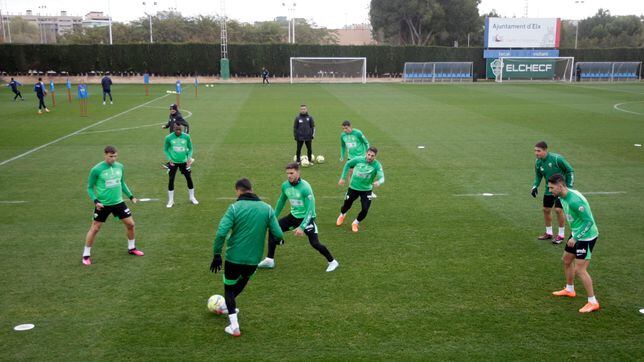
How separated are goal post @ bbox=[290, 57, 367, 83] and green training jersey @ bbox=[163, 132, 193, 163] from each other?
51152 mm

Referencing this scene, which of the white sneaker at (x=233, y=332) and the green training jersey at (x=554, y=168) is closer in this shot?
the white sneaker at (x=233, y=332)

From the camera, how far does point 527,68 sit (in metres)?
63.4

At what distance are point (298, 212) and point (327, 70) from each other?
55819 mm

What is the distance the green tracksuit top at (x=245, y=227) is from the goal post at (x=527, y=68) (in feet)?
200

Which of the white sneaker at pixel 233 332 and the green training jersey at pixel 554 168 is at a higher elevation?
the green training jersey at pixel 554 168

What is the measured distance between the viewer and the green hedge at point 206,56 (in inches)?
2463

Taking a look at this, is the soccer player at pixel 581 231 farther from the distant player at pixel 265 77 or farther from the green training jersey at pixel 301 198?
the distant player at pixel 265 77

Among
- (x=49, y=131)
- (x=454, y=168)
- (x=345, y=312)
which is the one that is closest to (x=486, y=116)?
(x=454, y=168)

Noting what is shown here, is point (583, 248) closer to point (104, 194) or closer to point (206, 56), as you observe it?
point (104, 194)

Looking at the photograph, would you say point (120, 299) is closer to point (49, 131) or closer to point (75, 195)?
point (75, 195)

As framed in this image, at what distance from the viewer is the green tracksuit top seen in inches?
290

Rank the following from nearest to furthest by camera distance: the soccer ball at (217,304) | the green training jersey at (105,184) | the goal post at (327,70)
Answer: the soccer ball at (217,304) → the green training jersey at (105,184) → the goal post at (327,70)

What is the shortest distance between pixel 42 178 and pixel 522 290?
14.1 metres

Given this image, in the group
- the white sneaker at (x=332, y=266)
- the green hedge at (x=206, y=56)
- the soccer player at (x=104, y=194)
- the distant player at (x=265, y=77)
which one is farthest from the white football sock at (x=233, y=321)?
the green hedge at (x=206, y=56)
